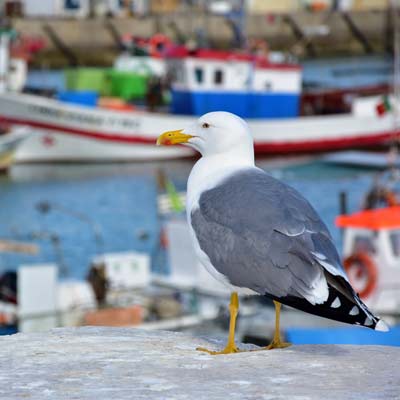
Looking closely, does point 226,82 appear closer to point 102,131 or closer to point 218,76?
point 218,76

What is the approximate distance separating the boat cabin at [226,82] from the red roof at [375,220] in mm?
24077

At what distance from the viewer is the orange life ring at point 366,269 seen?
15.2 metres

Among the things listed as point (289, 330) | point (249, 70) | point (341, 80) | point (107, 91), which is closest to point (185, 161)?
point (249, 70)

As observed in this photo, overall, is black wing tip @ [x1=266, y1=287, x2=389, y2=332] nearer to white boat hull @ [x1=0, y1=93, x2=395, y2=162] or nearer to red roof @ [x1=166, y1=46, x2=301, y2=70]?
red roof @ [x1=166, y1=46, x2=301, y2=70]

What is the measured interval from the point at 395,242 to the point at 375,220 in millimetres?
385

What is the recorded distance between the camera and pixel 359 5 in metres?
79.2

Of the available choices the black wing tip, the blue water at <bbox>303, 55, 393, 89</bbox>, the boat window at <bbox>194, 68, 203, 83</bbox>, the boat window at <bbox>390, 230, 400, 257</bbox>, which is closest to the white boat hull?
the boat window at <bbox>194, 68, 203, 83</bbox>

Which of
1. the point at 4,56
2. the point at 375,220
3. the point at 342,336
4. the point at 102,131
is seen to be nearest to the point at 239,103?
the point at 102,131

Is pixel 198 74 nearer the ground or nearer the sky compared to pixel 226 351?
nearer the sky

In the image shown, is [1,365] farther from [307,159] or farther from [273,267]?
[307,159]

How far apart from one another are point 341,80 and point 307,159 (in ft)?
73.6

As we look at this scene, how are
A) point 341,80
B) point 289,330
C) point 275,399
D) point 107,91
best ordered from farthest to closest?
point 341,80 → point 107,91 → point 289,330 → point 275,399

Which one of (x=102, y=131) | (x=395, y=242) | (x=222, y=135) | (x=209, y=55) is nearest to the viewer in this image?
(x=222, y=135)

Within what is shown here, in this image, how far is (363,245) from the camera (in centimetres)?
1589
